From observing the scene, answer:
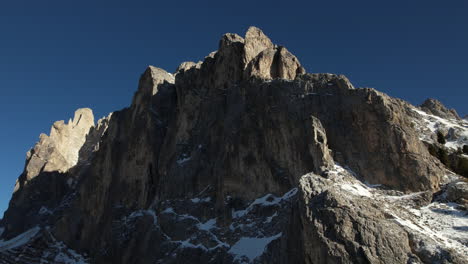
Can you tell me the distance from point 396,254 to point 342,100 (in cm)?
2649

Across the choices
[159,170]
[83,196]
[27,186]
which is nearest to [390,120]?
[159,170]

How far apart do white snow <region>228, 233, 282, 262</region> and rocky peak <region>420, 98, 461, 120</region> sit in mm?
56185

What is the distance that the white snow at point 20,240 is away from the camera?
107m

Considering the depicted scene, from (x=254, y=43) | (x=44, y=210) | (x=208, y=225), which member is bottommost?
(x=208, y=225)

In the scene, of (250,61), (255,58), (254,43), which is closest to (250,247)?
(255,58)

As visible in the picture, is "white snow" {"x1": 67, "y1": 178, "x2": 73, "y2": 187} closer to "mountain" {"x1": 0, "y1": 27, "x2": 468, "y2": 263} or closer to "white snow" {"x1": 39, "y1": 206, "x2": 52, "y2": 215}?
"white snow" {"x1": 39, "y1": 206, "x2": 52, "y2": 215}

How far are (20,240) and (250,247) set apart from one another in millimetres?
79453

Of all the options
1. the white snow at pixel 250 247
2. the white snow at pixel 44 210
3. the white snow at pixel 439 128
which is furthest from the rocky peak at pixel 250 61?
the white snow at pixel 44 210

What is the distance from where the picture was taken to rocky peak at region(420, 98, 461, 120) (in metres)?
93.9

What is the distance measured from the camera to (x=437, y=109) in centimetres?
9681

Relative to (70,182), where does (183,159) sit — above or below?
below

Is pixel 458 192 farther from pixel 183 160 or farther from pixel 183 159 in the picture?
pixel 183 159

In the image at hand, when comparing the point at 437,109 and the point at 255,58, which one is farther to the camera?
the point at 437,109

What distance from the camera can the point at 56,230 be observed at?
97688 millimetres
